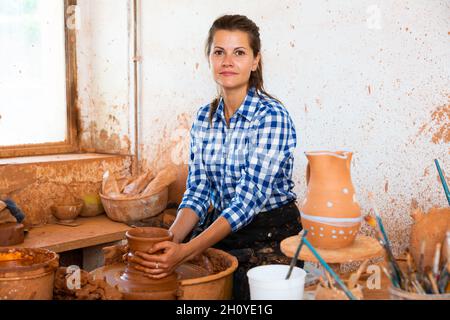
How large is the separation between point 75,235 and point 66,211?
1.28 ft

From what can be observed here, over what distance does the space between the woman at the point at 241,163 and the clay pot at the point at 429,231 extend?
74 cm

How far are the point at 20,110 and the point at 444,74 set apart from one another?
120 inches

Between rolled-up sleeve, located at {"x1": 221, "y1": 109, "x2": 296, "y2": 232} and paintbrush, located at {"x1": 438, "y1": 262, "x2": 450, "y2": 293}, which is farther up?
rolled-up sleeve, located at {"x1": 221, "y1": 109, "x2": 296, "y2": 232}

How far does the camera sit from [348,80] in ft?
11.2

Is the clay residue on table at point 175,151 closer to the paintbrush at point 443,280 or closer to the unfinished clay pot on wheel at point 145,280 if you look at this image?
the unfinished clay pot on wheel at point 145,280

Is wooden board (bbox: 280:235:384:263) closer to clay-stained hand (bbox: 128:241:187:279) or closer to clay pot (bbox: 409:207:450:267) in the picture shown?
clay pot (bbox: 409:207:450:267)

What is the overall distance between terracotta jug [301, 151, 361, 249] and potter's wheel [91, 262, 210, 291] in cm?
61

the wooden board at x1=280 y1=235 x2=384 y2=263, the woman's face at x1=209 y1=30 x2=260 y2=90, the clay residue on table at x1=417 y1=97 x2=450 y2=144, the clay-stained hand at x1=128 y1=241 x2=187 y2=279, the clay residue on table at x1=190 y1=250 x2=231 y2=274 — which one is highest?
the woman's face at x1=209 y1=30 x2=260 y2=90

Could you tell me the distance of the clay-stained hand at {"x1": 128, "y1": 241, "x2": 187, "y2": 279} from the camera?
2.25 metres

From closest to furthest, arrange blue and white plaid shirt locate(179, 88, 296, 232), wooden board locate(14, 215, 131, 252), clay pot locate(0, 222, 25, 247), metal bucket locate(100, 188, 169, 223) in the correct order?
blue and white plaid shirt locate(179, 88, 296, 232) < clay pot locate(0, 222, 25, 247) < wooden board locate(14, 215, 131, 252) < metal bucket locate(100, 188, 169, 223)

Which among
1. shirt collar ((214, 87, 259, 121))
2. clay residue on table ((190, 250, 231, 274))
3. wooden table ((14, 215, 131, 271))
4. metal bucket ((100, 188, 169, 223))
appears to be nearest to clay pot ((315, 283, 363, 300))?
clay residue on table ((190, 250, 231, 274))

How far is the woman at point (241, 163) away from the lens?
8.95 ft

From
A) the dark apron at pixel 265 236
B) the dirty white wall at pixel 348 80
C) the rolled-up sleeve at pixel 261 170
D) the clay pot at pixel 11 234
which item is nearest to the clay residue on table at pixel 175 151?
the dirty white wall at pixel 348 80

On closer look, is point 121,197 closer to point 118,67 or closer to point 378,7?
point 118,67
